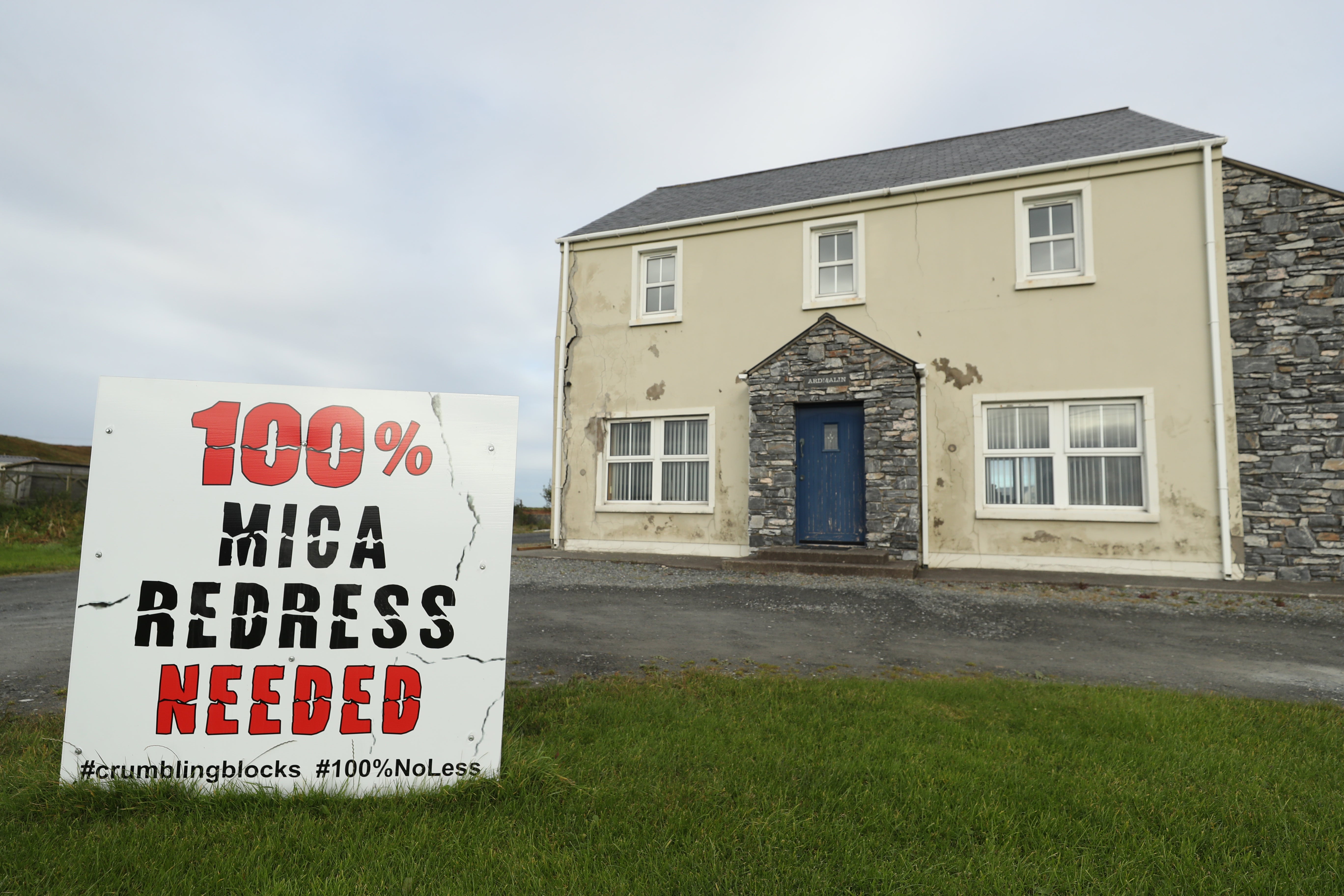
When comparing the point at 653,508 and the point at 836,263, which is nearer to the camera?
the point at 836,263

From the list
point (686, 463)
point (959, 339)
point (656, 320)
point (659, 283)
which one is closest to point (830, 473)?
point (686, 463)

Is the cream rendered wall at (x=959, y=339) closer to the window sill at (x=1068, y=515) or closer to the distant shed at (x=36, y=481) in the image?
the window sill at (x=1068, y=515)

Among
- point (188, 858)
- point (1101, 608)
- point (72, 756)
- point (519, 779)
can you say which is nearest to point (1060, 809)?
point (519, 779)

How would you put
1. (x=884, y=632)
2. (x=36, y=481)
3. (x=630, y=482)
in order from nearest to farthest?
(x=884, y=632) → (x=630, y=482) → (x=36, y=481)

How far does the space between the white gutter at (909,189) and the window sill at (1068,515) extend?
5.11 m

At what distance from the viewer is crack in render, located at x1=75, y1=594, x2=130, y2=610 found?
2545mm

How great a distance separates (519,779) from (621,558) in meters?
8.96

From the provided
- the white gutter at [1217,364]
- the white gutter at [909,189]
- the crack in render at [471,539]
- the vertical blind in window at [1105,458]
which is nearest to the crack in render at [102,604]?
the crack in render at [471,539]

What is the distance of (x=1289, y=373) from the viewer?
922 cm

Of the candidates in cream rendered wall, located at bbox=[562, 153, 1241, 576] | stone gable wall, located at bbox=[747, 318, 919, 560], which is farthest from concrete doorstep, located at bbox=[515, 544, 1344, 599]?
cream rendered wall, located at bbox=[562, 153, 1241, 576]

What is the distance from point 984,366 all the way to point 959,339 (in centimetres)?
A: 57

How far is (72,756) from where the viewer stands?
2465 mm

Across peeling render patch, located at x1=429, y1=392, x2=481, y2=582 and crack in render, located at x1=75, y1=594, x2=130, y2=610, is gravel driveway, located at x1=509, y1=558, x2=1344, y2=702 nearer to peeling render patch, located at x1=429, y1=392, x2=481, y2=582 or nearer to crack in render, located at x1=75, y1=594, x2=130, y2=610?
peeling render patch, located at x1=429, y1=392, x2=481, y2=582

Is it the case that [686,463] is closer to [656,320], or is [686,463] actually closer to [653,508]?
[653,508]
